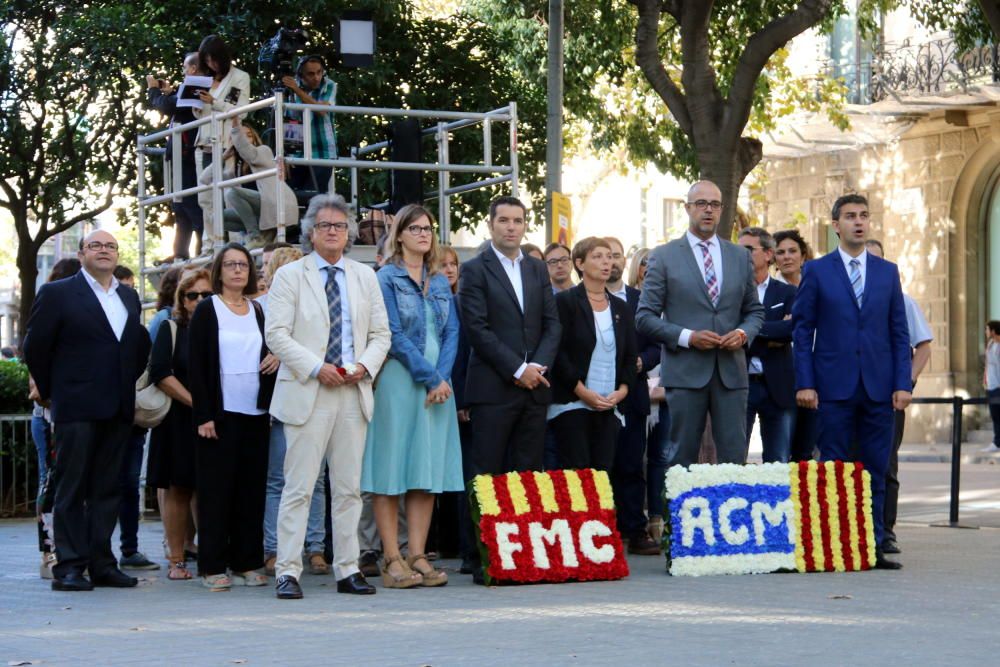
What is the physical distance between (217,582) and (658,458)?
356 cm

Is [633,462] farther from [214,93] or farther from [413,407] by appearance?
[214,93]

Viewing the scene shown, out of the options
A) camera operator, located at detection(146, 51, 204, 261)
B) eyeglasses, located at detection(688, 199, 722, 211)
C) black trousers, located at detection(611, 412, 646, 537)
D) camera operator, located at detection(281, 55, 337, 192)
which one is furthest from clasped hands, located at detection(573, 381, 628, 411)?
camera operator, located at detection(146, 51, 204, 261)

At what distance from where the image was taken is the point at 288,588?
9359mm

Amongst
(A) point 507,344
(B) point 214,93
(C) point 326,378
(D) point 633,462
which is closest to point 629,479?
(D) point 633,462

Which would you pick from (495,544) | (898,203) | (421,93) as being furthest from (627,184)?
(495,544)

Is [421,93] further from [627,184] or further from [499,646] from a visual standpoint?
[627,184]

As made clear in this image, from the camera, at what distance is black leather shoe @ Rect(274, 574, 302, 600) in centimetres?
935

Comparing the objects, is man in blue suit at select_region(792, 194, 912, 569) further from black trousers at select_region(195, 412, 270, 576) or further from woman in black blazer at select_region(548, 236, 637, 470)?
black trousers at select_region(195, 412, 270, 576)

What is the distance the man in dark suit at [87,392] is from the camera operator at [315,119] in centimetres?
408

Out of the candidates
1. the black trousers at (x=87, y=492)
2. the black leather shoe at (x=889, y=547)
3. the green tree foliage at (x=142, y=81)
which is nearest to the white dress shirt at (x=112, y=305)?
the black trousers at (x=87, y=492)

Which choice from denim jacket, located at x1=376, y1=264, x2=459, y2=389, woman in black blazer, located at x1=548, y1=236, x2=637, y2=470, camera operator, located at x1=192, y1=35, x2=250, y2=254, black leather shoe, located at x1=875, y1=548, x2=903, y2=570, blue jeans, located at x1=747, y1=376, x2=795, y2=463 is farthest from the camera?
camera operator, located at x1=192, y1=35, x2=250, y2=254

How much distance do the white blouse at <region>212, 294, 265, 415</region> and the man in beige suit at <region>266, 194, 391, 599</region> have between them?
0.56 meters

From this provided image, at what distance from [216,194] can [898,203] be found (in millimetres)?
19129

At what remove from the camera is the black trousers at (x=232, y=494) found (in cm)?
1005
